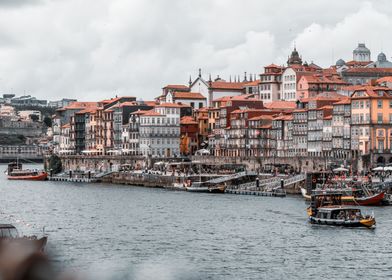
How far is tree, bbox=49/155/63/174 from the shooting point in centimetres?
15088

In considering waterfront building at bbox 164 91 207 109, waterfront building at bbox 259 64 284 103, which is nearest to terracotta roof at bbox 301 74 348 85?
waterfront building at bbox 259 64 284 103

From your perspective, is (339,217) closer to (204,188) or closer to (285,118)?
(204,188)

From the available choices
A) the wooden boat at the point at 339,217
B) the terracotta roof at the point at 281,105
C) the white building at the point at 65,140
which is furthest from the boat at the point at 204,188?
the white building at the point at 65,140

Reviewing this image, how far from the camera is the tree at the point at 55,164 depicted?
151 m

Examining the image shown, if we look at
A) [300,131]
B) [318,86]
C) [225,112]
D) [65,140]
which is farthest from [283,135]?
[65,140]

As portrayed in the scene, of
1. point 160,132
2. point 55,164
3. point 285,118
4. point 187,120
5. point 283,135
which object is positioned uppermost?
point 187,120

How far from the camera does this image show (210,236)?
168ft

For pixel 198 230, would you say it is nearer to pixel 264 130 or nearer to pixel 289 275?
pixel 289 275

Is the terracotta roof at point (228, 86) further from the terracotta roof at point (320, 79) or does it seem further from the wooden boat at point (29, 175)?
the wooden boat at point (29, 175)

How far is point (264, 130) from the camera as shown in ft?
417

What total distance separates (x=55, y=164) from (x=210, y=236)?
4045 inches

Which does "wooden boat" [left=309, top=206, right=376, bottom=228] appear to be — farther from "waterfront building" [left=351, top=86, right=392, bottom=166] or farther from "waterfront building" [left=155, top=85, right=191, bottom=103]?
"waterfront building" [left=155, top=85, right=191, bottom=103]

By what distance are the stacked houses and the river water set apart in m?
26.0

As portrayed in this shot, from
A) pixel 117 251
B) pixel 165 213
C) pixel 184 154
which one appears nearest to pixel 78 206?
pixel 165 213
